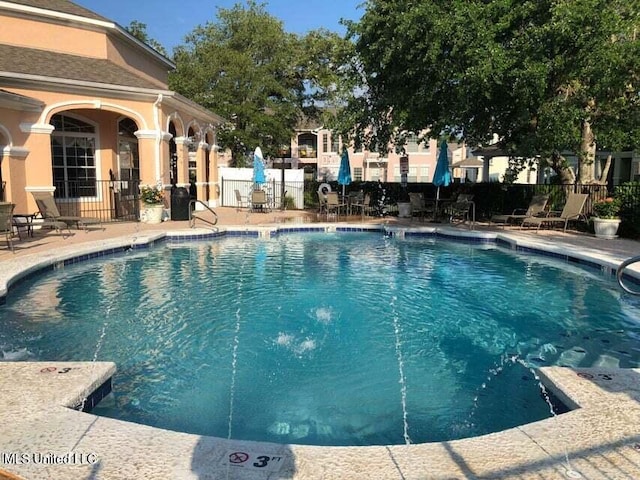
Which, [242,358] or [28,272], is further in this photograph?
[28,272]

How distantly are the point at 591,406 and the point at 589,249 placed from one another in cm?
887

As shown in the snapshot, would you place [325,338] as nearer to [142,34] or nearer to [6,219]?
[6,219]

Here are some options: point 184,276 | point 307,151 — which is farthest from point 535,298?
point 307,151

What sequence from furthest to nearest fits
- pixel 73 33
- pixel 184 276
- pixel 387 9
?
pixel 73 33 → pixel 387 9 → pixel 184 276

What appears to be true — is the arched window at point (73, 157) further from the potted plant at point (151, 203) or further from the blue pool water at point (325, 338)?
the blue pool water at point (325, 338)

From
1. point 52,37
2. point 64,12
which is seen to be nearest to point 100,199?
point 52,37

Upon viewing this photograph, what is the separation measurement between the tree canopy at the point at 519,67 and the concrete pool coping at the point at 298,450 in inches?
397

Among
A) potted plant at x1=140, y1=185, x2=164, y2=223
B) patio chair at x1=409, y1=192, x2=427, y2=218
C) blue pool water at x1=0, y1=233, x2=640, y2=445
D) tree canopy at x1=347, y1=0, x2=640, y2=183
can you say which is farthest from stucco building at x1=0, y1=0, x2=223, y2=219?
patio chair at x1=409, y1=192, x2=427, y2=218

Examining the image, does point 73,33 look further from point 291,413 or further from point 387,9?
point 291,413

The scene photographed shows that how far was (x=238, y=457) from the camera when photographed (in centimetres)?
313

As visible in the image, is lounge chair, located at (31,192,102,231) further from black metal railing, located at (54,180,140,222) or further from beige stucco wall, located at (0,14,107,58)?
beige stucco wall, located at (0,14,107,58)

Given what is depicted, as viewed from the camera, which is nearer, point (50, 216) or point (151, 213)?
point (50, 216)

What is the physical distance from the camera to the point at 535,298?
862 centimetres

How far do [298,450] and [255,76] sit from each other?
31527 millimetres
